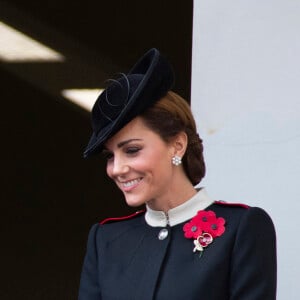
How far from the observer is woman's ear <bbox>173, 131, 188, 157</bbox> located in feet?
6.18

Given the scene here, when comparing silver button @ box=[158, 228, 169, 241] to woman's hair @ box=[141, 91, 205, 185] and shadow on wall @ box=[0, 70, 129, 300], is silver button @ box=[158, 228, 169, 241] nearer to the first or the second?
woman's hair @ box=[141, 91, 205, 185]

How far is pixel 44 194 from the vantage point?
3936 millimetres

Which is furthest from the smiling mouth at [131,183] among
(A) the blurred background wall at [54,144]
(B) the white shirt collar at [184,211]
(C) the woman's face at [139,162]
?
(A) the blurred background wall at [54,144]

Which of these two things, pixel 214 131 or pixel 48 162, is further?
pixel 48 162

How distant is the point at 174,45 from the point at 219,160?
3.18 ft

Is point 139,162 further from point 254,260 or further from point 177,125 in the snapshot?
point 254,260

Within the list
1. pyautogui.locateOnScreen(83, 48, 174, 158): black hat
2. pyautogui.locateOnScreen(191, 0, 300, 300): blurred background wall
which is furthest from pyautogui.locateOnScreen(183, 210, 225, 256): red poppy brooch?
pyautogui.locateOnScreen(191, 0, 300, 300): blurred background wall

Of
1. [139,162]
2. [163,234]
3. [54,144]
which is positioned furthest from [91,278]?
[54,144]

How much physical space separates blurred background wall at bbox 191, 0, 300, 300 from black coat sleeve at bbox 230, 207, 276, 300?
88 centimetres

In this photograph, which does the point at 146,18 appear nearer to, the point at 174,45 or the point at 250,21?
the point at 174,45

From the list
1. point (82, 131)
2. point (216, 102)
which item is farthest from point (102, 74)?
point (216, 102)

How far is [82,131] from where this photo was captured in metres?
3.93

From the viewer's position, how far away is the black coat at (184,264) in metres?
1.80

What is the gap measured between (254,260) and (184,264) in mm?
144
